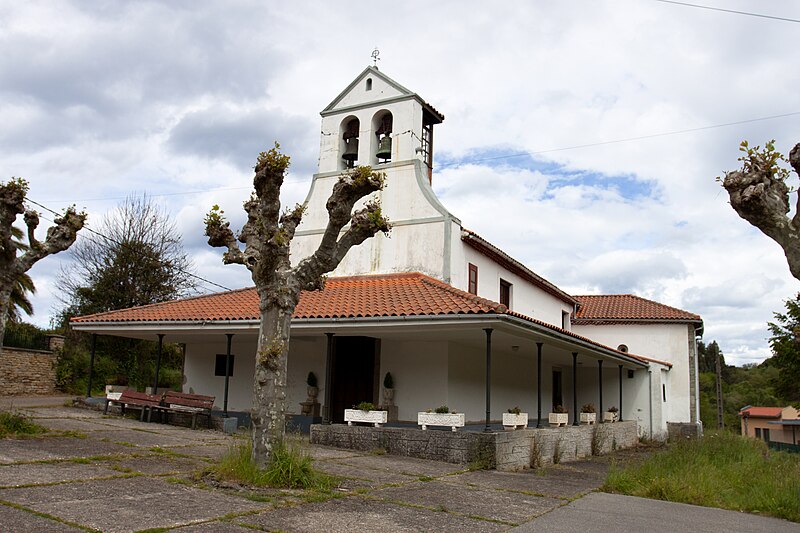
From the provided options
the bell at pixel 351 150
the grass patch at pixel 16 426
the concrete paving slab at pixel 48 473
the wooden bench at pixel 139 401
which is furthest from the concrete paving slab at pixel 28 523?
the bell at pixel 351 150

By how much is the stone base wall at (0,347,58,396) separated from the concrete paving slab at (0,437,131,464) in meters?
14.1

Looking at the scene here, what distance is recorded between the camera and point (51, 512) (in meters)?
5.97

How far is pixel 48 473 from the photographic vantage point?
25.8ft

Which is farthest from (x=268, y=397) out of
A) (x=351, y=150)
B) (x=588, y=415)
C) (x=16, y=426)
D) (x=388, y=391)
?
(x=588, y=415)

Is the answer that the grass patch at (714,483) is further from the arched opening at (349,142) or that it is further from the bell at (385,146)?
the arched opening at (349,142)

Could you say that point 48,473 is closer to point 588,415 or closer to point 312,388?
point 312,388

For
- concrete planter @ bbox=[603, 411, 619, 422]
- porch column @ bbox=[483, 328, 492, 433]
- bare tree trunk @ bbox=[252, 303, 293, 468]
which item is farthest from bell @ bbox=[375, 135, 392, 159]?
concrete planter @ bbox=[603, 411, 619, 422]

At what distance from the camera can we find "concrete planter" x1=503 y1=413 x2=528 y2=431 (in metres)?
13.4

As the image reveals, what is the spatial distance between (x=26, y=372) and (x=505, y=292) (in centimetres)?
1720

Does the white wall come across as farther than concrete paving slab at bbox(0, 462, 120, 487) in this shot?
Yes

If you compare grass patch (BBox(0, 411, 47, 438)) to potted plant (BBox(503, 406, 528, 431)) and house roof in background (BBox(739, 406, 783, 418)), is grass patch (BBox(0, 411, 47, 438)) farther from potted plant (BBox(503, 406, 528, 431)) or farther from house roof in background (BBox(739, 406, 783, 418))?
house roof in background (BBox(739, 406, 783, 418))

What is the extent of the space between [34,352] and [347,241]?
64.6 ft

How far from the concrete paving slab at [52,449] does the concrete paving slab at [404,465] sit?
376 cm

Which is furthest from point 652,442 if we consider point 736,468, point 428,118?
point 428,118
